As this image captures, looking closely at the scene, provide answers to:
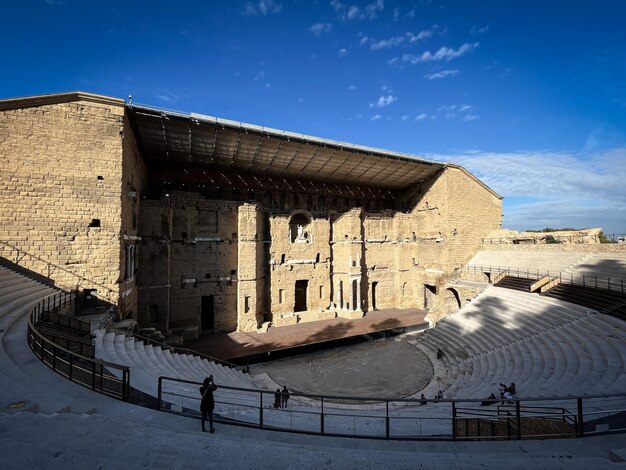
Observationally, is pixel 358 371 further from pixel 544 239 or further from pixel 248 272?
pixel 544 239

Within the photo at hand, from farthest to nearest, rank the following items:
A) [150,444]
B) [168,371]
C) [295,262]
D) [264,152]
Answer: [295,262] < [264,152] < [168,371] < [150,444]

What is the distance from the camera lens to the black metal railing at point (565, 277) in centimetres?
1583

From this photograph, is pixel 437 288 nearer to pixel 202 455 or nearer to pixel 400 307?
pixel 400 307

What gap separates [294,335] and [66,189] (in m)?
16.7

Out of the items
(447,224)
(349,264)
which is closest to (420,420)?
(349,264)

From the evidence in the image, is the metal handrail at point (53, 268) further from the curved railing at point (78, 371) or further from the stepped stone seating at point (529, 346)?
the stepped stone seating at point (529, 346)

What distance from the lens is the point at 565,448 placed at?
4.95 metres

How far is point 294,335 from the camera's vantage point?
21797 millimetres

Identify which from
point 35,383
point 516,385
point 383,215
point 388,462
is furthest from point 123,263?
point 383,215

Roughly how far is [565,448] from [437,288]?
24880 millimetres

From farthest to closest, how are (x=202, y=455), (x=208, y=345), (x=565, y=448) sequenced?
1. (x=208, y=345)
2. (x=565, y=448)
3. (x=202, y=455)

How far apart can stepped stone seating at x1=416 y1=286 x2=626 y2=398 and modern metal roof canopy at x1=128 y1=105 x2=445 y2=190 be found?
15.3 m

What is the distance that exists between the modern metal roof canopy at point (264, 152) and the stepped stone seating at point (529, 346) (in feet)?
50.4

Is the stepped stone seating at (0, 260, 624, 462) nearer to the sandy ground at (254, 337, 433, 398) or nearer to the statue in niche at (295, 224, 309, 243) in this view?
the sandy ground at (254, 337, 433, 398)
